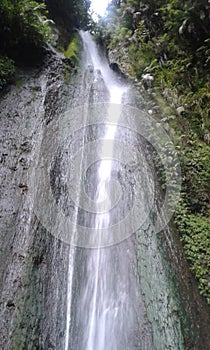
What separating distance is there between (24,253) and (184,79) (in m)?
6.90

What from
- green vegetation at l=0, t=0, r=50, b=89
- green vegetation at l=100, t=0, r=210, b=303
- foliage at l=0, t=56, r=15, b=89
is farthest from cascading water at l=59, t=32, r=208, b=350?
green vegetation at l=0, t=0, r=50, b=89

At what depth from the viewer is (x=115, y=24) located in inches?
569

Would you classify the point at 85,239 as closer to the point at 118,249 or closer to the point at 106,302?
the point at 118,249

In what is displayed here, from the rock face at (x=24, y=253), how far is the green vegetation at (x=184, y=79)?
2.18 metres

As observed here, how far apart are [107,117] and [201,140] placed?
8.84 feet

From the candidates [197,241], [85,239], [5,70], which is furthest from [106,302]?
[5,70]

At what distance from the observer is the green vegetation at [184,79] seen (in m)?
5.37

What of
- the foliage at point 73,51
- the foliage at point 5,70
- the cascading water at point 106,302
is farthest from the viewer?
the foliage at point 73,51

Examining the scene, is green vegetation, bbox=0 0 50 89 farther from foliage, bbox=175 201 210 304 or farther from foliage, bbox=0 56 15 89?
foliage, bbox=175 201 210 304

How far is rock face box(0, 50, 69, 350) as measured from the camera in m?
3.66

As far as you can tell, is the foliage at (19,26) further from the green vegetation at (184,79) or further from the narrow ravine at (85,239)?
the green vegetation at (184,79)

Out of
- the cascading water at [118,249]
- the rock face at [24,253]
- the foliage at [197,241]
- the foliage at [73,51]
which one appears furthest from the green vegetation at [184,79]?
the rock face at [24,253]

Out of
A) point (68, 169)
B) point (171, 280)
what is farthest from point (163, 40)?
point (171, 280)

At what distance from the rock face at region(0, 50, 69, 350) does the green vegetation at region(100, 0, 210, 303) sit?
2184 mm
